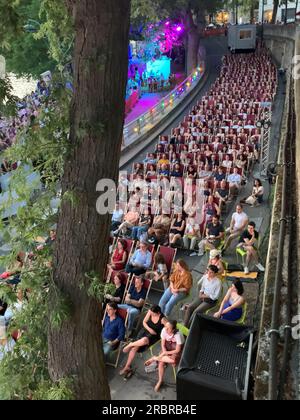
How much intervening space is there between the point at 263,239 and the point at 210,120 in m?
9.49

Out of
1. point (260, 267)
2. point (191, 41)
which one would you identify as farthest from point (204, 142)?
point (191, 41)

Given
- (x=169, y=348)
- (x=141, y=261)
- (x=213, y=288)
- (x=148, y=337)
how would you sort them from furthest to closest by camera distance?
1. (x=141, y=261)
2. (x=213, y=288)
3. (x=148, y=337)
4. (x=169, y=348)

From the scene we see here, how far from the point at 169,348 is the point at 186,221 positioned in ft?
13.5

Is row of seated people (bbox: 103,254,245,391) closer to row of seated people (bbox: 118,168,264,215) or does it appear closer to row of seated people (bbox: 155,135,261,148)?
row of seated people (bbox: 118,168,264,215)

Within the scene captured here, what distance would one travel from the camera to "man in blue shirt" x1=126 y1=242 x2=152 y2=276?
838cm

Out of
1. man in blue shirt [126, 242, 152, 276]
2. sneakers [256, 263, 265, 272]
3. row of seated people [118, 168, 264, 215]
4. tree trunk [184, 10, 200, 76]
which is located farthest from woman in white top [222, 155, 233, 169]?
tree trunk [184, 10, 200, 76]

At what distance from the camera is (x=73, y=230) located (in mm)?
3811

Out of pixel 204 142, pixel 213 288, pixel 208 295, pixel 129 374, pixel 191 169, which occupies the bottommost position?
pixel 129 374

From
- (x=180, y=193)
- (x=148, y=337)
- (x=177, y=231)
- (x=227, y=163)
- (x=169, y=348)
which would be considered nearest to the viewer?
(x=169, y=348)

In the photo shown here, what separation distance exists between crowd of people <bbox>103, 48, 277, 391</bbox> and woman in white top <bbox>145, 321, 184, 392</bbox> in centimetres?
1

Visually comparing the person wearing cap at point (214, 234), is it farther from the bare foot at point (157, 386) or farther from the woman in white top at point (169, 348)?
the bare foot at point (157, 386)

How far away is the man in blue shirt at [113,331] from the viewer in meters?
6.77

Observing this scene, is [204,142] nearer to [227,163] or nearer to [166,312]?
[227,163]

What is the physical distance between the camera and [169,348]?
6.32 metres
